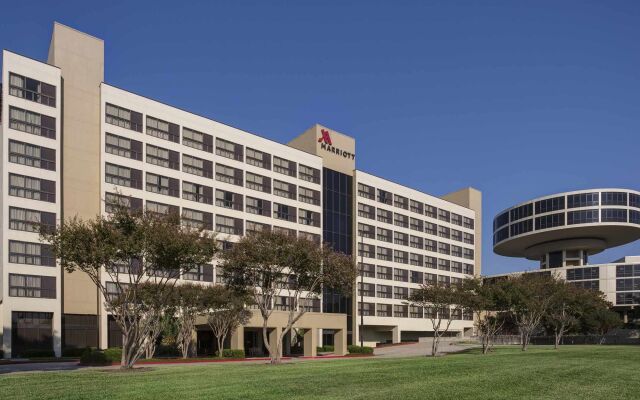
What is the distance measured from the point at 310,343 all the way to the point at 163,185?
25.5 m

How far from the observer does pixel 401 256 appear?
10656cm

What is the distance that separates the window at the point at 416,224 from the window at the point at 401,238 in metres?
2.87

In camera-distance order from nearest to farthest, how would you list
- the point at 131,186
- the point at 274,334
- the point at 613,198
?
1. the point at 274,334
2. the point at 131,186
3. the point at 613,198

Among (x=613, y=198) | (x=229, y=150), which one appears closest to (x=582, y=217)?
(x=613, y=198)

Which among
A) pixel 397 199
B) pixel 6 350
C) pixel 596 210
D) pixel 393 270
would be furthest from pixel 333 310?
pixel 596 210

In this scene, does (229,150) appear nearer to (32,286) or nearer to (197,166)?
(197,166)

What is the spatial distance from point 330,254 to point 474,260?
8742 centimetres

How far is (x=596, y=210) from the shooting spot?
13312 cm

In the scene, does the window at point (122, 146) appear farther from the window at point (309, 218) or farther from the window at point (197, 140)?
the window at point (309, 218)

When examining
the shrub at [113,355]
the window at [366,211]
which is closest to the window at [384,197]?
the window at [366,211]

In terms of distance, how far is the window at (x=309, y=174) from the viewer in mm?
87900

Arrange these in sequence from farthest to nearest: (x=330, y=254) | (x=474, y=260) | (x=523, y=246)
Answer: (x=523, y=246)
(x=474, y=260)
(x=330, y=254)

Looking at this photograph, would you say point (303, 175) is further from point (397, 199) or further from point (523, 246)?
point (523, 246)

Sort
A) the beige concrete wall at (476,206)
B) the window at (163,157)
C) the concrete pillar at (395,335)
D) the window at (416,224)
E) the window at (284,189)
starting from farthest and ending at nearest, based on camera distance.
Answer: the beige concrete wall at (476,206), the window at (416,224), the concrete pillar at (395,335), the window at (284,189), the window at (163,157)
